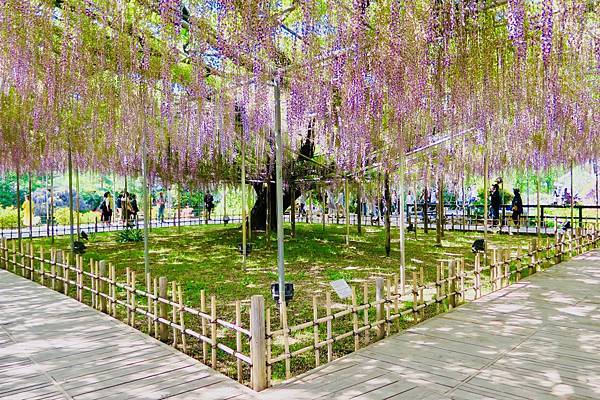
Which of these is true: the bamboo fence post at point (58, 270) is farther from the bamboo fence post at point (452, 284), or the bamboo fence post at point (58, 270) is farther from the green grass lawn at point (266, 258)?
the bamboo fence post at point (452, 284)

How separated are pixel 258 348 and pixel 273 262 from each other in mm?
4780

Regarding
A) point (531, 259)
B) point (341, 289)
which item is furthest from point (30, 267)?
point (531, 259)

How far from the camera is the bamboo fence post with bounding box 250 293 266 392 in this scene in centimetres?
259

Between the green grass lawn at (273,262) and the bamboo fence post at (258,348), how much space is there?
0.46 metres

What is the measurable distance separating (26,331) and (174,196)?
19.4 metres

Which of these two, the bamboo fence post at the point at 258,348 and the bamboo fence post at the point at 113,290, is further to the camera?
the bamboo fence post at the point at 113,290

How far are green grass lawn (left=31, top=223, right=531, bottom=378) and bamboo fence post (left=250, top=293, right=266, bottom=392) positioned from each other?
0.46m

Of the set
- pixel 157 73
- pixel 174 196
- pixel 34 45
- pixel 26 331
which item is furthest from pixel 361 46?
pixel 174 196

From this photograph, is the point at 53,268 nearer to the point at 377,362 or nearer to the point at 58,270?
the point at 58,270

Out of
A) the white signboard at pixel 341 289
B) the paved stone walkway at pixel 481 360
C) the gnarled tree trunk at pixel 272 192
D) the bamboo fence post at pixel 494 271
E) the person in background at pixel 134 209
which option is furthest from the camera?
the person in background at pixel 134 209

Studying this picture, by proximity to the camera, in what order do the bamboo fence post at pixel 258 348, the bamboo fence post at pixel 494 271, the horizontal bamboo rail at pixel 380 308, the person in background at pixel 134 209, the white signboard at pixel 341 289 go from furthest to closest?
the person in background at pixel 134 209, the bamboo fence post at pixel 494 271, the white signboard at pixel 341 289, the horizontal bamboo rail at pixel 380 308, the bamboo fence post at pixel 258 348

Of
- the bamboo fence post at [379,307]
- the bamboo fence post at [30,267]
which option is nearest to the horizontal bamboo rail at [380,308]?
the bamboo fence post at [379,307]

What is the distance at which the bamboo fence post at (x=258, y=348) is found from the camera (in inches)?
102

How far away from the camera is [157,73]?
16.3 ft
